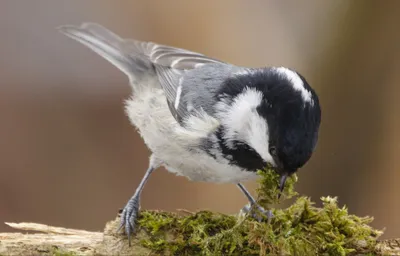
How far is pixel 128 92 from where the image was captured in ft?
10.9

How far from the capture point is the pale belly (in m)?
→ 1.66

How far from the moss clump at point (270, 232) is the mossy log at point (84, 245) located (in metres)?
0.03

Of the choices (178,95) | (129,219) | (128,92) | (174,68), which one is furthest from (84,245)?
(128,92)

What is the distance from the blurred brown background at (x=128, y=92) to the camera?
3092 mm

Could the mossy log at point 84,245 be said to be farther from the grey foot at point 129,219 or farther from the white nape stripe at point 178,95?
the white nape stripe at point 178,95

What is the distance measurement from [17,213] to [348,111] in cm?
212

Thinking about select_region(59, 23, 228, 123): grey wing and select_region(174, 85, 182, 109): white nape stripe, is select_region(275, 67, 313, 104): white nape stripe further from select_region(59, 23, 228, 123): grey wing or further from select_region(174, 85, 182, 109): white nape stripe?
select_region(59, 23, 228, 123): grey wing

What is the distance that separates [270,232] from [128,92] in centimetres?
206

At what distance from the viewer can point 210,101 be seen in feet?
5.87

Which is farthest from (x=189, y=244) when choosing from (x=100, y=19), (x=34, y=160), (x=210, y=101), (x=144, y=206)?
(x=100, y=19)

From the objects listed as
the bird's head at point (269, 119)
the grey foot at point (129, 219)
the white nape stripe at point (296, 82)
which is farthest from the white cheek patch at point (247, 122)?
the grey foot at point (129, 219)

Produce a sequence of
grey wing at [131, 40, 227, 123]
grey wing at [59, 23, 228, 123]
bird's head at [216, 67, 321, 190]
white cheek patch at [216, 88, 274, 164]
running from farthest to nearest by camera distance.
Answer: grey wing at [59, 23, 228, 123], grey wing at [131, 40, 227, 123], white cheek patch at [216, 88, 274, 164], bird's head at [216, 67, 321, 190]

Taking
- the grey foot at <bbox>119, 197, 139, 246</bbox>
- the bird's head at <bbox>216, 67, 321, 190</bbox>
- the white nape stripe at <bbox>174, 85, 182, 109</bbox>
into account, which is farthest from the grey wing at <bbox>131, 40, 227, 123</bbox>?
the grey foot at <bbox>119, 197, 139, 246</bbox>

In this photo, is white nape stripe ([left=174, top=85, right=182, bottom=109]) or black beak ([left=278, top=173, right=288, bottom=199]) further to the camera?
white nape stripe ([left=174, top=85, right=182, bottom=109])
